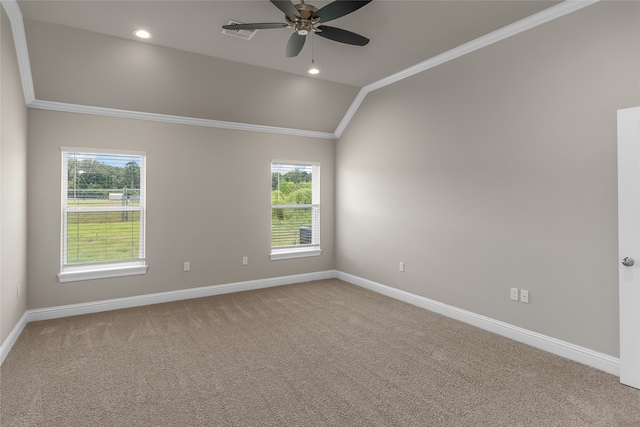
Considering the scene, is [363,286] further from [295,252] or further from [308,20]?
[308,20]

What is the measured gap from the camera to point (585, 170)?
116 inches

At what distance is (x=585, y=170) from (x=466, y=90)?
148cm

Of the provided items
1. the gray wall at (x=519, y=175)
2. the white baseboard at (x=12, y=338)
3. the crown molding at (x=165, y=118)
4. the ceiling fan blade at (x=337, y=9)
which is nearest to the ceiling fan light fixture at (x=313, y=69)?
the gray wall at (x=519, y=175)

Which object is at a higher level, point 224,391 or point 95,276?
point 95,276

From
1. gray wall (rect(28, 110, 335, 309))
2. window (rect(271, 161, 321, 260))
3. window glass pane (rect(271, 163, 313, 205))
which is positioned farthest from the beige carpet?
window glass pane (rect(271, 163, 313, 205))

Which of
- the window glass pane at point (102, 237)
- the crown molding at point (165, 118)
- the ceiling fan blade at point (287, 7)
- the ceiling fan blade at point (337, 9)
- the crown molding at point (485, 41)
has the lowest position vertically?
Result: the window glass pane at point (102, 237)

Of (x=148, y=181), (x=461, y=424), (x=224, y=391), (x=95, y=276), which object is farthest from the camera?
(x=148, y=181)

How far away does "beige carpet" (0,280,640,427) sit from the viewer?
227 cm

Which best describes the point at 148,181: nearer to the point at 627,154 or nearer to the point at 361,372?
the point at 361,372

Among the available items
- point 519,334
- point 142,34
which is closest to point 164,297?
point 142,34

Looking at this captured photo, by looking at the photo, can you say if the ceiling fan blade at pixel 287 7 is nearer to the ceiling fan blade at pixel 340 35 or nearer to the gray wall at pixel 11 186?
the ceiling fan blade at pixel 340 35

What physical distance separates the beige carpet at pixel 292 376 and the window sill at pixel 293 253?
148 centimetres

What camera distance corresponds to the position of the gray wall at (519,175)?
2838 mm

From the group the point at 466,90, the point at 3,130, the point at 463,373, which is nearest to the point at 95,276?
the point at 3,130
